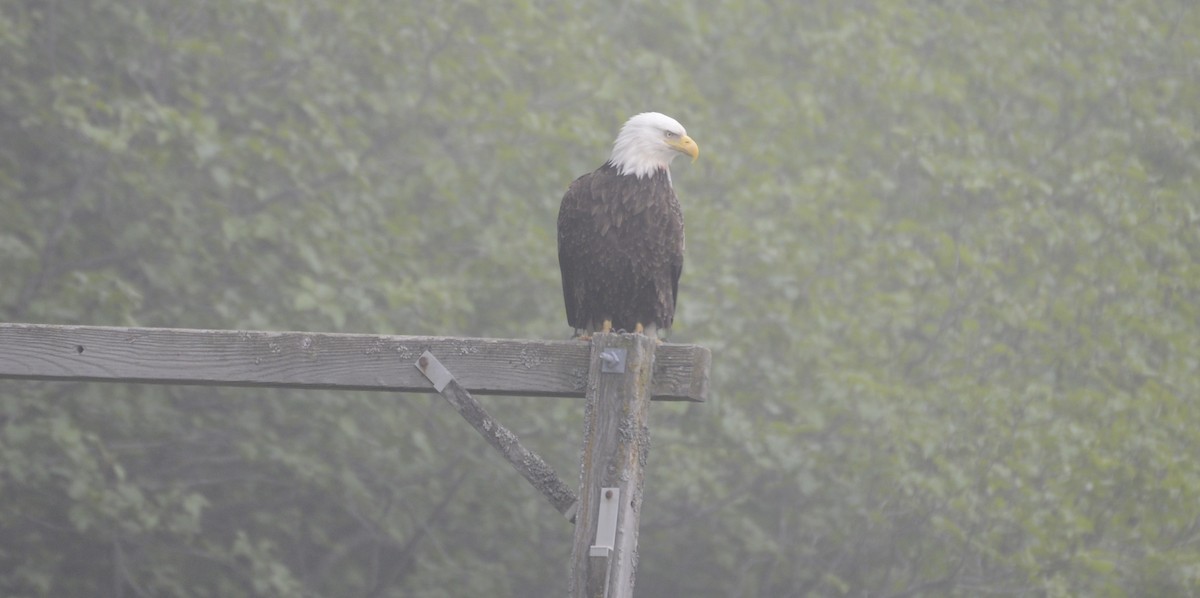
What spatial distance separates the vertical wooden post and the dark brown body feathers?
1.48 meters

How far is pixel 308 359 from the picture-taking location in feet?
8.96

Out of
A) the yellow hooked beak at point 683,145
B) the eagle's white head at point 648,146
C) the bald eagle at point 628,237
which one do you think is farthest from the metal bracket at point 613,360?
the yellow hooked beak at point 683,145

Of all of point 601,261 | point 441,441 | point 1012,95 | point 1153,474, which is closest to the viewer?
point 601,261

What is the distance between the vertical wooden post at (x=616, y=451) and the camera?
8.52ft

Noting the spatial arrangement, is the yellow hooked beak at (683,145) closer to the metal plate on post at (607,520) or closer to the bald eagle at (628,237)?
the bald eagle at (628,237)

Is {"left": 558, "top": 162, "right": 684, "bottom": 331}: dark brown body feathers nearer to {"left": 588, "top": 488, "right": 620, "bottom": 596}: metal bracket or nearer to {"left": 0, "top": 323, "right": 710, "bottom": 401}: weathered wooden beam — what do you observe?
{"left": 0, "top": 323, "right": 710, "bottom": 401}: weathered wooden beam

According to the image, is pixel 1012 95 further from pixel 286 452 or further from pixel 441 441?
pixel 286 452

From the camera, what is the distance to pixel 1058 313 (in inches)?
287

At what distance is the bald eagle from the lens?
4.14m

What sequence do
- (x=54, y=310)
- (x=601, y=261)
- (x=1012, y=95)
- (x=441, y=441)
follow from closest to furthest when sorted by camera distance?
(x=601, y=261)
(x=54, y=310)
(x=441, y=441)
(x=1012, y=95)

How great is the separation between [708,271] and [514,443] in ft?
14.8

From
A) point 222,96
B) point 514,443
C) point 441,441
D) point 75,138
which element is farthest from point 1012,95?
point 514,443

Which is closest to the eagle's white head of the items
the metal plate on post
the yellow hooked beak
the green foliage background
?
the yellow hooked beak

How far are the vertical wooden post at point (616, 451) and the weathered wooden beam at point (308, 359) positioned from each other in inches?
2.4
